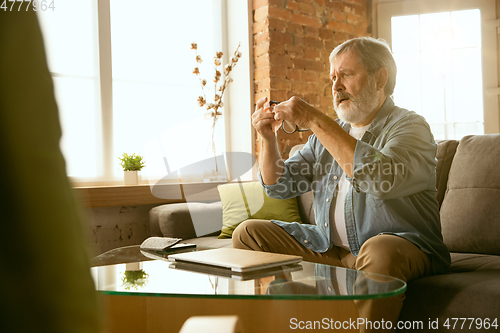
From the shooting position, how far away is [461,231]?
177 centimetres

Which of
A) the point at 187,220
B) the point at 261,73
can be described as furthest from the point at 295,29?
the point at 187,220

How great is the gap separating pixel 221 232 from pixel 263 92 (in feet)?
4.15

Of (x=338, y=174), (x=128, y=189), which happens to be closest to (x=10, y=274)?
(x=338, y=174)

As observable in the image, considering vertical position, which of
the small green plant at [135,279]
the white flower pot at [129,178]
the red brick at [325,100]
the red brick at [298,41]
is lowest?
the small green plant at [135,279]

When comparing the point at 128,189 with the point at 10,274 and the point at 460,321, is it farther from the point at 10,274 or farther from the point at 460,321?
the point at 10,274

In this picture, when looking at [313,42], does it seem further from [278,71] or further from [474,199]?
[474,199]

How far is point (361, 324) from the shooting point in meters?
1.15

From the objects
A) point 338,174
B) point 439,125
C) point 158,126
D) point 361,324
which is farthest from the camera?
point 439,125

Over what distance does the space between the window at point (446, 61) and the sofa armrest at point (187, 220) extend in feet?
6.65

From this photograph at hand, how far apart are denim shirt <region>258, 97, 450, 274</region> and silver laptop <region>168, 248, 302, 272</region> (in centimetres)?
36

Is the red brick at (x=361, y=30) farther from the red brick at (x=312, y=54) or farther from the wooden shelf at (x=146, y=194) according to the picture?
the wooden shelf at (x=146, y=194)

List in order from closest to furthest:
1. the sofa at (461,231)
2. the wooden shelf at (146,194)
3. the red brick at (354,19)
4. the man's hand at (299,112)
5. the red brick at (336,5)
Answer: the sofa at (461,231) → the man's hand at (299,112) → the wooden shelf at (146,194) → the red brick at (336,5) → the red brick at (354,19)

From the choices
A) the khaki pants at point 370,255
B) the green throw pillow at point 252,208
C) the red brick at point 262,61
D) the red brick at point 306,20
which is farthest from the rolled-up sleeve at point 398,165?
the red brick at point 306,20

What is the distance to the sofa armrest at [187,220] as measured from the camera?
7.79 ft
